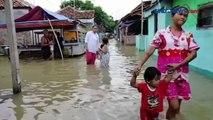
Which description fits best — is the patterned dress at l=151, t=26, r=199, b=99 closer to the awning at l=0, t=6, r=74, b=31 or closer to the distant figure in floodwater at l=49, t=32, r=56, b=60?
the awning at l=0, t=6, r=74, b=31

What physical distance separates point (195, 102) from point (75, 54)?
13.7 m

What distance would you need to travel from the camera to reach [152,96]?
177 inches

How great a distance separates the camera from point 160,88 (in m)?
4.54

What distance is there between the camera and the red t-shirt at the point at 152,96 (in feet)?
14.7

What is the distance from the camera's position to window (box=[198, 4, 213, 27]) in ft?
33.5

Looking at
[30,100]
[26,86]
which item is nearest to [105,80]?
[26,86]

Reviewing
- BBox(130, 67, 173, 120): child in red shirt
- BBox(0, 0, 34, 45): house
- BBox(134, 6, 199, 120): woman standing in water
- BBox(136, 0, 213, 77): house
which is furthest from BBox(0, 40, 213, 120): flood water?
BBox(0, 0, 34, 45): house

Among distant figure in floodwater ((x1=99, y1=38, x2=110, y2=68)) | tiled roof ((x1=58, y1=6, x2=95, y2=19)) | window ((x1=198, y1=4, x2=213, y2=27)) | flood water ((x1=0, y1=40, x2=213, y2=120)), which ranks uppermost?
tiled roof ((x1=58, y1=6, x2=95, y2=19))

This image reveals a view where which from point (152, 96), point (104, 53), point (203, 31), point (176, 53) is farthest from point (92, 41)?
point (152, 96)

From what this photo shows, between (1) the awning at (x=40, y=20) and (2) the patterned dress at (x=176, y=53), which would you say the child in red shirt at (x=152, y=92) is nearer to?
(2) the patterned dress at (x=176, y=53)

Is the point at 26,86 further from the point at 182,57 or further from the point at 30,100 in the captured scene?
the point at 182,57

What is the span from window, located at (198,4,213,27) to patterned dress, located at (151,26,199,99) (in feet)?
18.5

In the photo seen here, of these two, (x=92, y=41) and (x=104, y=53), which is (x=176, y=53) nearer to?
(x=104, y=53)

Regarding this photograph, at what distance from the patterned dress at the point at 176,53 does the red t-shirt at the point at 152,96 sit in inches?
8.7
